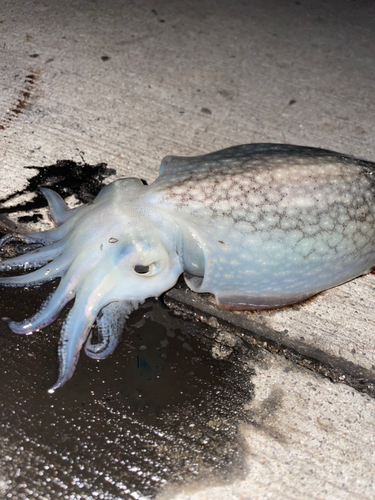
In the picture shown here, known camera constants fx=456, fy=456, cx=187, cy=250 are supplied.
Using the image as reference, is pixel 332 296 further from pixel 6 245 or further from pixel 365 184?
pixel 6 245

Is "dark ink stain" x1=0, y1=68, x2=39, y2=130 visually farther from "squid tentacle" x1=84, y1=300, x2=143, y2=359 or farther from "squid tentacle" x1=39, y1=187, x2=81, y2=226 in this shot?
"squid tentacle" x1=84, y1=300, x2=143, y2=359

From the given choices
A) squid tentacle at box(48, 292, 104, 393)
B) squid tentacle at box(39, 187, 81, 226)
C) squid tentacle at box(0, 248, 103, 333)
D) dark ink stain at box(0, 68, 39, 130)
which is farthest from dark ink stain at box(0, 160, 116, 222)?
squid tentacle at box(48, 292, 104, 393)

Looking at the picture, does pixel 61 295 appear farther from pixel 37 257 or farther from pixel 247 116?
pixel 247 116

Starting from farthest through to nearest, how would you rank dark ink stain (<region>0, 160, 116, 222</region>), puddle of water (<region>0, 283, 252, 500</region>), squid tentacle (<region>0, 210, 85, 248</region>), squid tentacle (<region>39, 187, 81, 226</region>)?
dark ink stain (<region>0, 160, 116, 222</region>)
squid tentacle (<region>39, 187, 81, 226</region>)
squid tentacle (<region>0, 210, 85, 248</region>)
puddle of water (<region>0, 283, 252, 500</region>)

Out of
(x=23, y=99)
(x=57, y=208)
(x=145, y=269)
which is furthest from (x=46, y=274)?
(x=23, y=99)

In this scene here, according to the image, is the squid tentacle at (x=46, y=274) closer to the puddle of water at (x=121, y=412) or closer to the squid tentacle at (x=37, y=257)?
the squid tentacle at (x=37, y=257)

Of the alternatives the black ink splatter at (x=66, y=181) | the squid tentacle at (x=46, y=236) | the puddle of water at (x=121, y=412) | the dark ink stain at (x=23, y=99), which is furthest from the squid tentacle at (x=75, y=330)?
the dark ink stain at (x=23, y=99)
